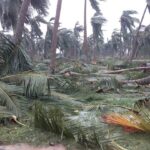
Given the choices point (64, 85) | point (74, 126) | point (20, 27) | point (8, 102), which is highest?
point (20, 27)

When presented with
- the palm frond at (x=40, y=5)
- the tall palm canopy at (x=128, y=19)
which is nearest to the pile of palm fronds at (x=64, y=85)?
the palm frond at (x=40, y=5)

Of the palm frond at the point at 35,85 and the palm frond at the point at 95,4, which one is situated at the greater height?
the palm frond at the point at 95,4

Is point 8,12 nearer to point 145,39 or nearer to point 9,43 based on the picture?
point 9,43

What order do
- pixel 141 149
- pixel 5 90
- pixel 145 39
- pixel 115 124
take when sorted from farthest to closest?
pixel 145 39 → pixel 5 90 → pixel 115 124 → pixel 141 149

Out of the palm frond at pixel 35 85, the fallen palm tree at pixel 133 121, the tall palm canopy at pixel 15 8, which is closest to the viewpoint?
the fallen palm tree at pixel 133 121

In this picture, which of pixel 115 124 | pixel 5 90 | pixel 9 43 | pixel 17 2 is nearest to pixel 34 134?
pixel 115 124

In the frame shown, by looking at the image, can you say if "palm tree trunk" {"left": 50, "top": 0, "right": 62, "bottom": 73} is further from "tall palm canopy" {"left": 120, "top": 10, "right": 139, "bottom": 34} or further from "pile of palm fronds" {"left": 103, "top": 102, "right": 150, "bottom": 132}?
"tall palm canopy" {"left": 120, "top": 10, "right": 139, "bottom": 34}

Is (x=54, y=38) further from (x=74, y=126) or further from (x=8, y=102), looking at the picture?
(x=74, y=126)

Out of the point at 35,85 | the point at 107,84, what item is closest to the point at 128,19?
the point at 107,84

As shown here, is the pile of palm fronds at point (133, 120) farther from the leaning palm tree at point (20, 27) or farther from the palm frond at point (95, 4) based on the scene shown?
the palm frond at point (95, 4)

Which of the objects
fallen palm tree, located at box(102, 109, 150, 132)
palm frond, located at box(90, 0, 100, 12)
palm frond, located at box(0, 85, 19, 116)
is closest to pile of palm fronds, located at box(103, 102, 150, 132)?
fallen palm tree, located at box(102, 109, 150, 132)

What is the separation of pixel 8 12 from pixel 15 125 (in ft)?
42.5

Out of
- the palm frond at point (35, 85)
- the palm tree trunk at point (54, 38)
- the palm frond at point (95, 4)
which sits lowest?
the palm frond at point (35, 85)

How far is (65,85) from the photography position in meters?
10.7
